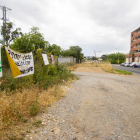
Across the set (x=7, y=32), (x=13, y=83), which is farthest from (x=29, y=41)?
(x=13, y=83)

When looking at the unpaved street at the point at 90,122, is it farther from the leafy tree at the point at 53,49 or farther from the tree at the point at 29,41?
the leafy tree at the point at 53,49

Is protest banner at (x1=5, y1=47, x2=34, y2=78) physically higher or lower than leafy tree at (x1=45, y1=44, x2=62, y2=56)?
lower

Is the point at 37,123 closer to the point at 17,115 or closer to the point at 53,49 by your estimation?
the point at 17,115

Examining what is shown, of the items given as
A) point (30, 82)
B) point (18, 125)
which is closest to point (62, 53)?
point (30, 82)

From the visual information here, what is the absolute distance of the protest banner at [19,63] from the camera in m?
3.90

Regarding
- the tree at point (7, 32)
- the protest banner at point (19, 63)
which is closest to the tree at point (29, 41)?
the tree at point (7, 32)

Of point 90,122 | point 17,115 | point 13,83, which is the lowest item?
point 90,122

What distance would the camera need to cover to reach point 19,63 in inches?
168

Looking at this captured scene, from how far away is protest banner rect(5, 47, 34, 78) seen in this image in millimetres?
3899

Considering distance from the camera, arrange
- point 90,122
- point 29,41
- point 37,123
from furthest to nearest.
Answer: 1. point 29,41
2. point 90,122
3. point 37,123

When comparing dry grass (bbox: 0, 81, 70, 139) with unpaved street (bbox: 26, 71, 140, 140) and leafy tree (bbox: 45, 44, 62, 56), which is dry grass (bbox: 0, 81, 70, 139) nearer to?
unpaved street (bbox: 26, 71, 140, 140)

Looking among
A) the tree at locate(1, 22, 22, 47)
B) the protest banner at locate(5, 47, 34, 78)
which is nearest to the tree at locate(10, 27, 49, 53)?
the tree at locate(1, 22, 22, 47)

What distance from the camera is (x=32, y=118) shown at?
123 inches

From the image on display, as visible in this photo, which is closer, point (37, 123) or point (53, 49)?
point (37, 123)
